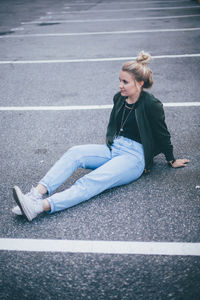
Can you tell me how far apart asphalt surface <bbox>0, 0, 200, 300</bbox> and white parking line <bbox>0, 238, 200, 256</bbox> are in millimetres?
49

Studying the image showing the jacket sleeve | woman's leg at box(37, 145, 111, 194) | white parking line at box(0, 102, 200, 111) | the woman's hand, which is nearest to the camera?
woman's leg at box(37, 145, 111, 194)

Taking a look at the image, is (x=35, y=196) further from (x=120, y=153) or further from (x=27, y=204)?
(x=120, y=153)

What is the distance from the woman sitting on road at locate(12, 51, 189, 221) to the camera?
2.87 m

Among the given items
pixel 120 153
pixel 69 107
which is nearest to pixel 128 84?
pixel 120 153

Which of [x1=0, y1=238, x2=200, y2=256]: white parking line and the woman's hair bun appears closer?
[x1=0, y1=238, x2=200, y2=256]: white parking line

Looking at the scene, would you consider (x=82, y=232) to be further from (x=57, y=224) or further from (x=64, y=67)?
(x=64, y=67)

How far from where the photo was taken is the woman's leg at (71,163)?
2930 millimetres

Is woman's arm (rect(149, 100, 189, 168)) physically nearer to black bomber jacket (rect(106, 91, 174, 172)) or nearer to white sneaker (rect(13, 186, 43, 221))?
black bomber jacket (rect(106, 91, 174, 172))

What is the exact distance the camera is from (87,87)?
5.94m

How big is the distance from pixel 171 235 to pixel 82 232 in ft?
2.73

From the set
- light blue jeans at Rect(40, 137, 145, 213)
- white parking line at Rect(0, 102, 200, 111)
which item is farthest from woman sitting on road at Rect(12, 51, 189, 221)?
white parking line at Rect(0, 102, 200, 111)

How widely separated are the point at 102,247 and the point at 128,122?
4.57ft

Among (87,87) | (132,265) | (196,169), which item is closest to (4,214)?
(132,265)

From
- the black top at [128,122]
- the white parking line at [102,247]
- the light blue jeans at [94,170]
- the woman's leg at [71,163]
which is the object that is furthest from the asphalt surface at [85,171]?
the black top at [128,122]
